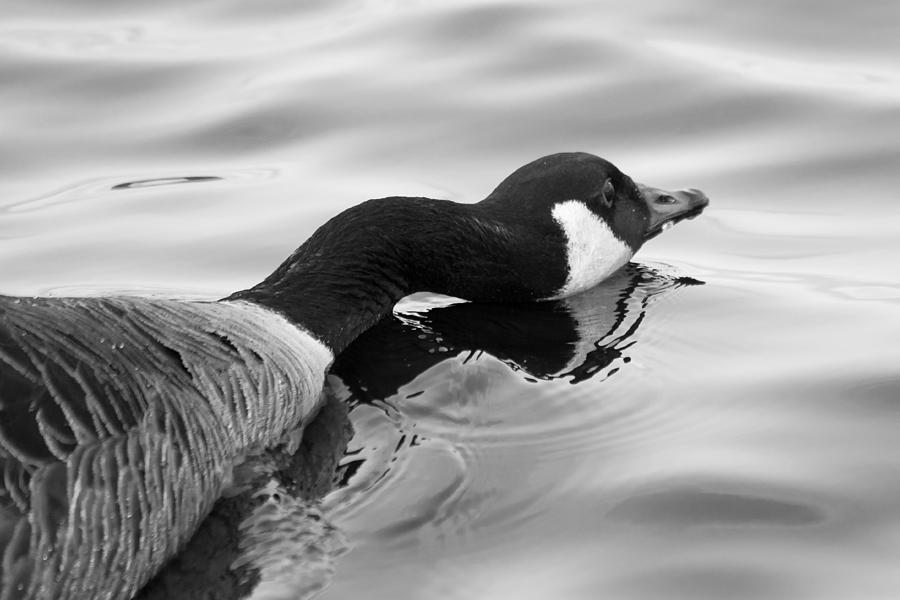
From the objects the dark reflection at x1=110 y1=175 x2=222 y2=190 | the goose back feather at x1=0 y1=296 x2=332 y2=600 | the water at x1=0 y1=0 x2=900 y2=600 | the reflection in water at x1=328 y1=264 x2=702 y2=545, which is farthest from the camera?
the dark reflection at x1=110 y1=175 x2=222 y2=190

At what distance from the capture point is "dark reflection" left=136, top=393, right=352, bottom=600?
5754 millimetres

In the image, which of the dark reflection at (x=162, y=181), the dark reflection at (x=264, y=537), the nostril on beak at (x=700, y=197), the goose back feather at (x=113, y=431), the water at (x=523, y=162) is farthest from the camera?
the dark reflection at (x=162, y=181)

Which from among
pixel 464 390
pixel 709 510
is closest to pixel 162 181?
pixel 464 390

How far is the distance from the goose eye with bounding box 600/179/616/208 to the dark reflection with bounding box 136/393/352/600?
9.38ft

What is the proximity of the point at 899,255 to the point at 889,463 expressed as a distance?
9.54 ft

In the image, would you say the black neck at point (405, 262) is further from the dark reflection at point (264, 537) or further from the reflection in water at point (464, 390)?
the dark reflection at point (264, 537)

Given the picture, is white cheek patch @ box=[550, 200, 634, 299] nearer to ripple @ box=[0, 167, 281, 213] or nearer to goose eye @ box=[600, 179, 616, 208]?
goose eye @ box=[600, 179, 616, 208]

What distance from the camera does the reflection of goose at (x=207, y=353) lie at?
545 centimetres

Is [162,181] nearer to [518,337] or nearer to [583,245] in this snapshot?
[583,245]

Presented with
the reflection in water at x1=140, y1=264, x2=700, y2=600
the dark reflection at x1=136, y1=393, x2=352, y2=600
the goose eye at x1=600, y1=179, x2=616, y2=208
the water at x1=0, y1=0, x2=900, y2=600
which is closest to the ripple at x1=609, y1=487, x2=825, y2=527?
the water at x1=0, y1=0, x2=900, y2=600

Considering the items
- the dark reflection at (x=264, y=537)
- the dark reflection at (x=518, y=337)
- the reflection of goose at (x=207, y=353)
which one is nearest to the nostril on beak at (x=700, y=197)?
the reflection of goose at (x=207, y=353)

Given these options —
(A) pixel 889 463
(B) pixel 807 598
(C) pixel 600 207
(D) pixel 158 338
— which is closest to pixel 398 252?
(C) pixel 600 207

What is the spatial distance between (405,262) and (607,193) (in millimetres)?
1412

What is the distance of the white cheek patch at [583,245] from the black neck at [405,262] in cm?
8
